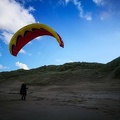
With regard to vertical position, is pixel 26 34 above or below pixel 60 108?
above

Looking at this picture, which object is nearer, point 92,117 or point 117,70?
point 92,117

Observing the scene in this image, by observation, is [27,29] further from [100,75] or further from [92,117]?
[100,75]

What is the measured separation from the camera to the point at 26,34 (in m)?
18.1

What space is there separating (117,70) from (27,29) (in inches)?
994

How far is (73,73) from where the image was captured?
43844 millimetres

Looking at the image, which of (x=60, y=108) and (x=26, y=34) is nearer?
(x=60, y=108)

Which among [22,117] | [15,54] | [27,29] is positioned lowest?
[22,117]

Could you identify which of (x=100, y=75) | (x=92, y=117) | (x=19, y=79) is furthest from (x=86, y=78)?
(x=92, y=117)

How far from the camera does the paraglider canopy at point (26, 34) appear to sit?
17047 mm

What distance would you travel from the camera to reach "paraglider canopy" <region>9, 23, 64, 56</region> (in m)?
17.0

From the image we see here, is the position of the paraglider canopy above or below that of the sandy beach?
above

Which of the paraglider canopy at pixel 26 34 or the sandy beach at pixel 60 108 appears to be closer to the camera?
the sandy beach at pixel 60 108

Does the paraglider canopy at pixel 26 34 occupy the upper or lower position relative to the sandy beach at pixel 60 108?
upper

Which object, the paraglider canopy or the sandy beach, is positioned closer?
the sandy beach
